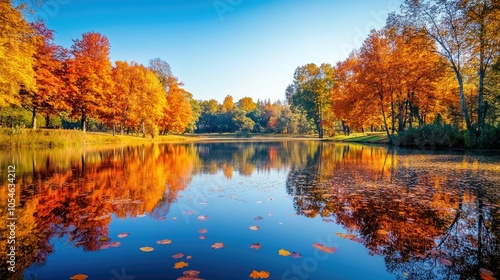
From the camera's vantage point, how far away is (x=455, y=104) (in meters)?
38.6

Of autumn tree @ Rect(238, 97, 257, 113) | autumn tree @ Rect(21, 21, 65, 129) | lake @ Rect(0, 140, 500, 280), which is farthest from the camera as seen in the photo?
autumn tree @ Rect(238, 97, 257, 113)

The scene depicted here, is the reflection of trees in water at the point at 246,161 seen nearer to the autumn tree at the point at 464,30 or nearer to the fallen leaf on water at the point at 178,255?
the fallen leaf on water at the point at 178,255

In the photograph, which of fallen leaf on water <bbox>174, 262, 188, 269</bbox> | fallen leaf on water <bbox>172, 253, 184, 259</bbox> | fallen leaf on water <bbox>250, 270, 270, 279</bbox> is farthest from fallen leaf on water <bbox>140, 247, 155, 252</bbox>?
fallen leaf on water <bbox>250, 270, 270, 279</bbox>

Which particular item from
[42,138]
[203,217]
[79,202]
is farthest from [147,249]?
[42,138]

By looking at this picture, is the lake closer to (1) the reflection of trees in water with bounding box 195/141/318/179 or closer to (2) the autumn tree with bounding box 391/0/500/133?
(1) the reflection of trees in water with bounding box 195/141/318/179

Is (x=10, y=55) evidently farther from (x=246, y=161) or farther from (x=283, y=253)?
(x=283, y=253)

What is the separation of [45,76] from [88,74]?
4.57m

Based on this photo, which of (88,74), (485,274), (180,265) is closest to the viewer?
(485,274)

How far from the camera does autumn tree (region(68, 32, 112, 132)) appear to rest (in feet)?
115

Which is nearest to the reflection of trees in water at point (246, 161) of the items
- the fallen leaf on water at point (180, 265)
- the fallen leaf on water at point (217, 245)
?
the fallen leaf on water at point (217, 245)

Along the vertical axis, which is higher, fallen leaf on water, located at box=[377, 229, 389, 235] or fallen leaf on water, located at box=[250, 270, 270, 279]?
fallen leaf on water, located at box=[377, 229, 389, 235]

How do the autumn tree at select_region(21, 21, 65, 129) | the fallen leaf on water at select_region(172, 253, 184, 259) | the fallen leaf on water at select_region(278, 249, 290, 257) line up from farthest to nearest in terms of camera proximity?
the autumn tree at select_region(21, 21, 65, 129) → the fallen leaf on water at select_region(278, 249, 290, 257) → the fallen leaf on water at select_region(172, 253, 184, 259)

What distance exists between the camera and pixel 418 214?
6.08 meters

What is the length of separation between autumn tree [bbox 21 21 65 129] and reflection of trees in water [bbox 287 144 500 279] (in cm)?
3292
